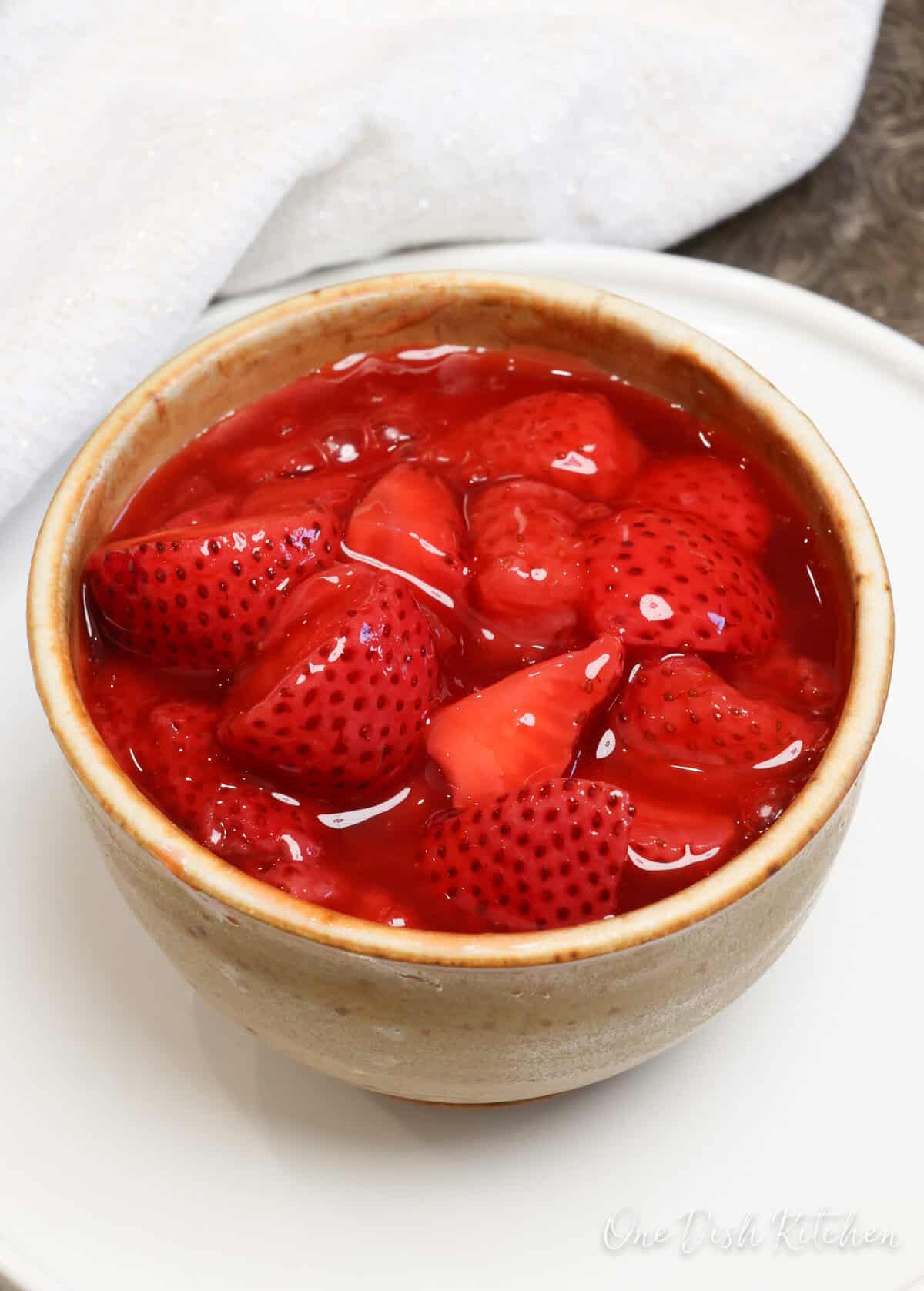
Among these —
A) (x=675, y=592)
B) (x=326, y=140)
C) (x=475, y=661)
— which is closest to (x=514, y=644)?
(x=475, y=661)

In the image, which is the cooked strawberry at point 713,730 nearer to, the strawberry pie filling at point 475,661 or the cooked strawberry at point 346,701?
the strawberry pie filling at point 475,661

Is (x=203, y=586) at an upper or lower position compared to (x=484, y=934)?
upper

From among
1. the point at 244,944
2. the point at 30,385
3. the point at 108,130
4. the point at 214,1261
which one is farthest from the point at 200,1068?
the point at 108,130

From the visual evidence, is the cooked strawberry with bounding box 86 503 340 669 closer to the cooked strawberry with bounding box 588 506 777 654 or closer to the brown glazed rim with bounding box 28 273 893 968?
the brown glazed rim with bounding box 28 273 893 968

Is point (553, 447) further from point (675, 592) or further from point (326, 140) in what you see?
point (326, 140)

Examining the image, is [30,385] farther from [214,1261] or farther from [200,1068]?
[214,1261]

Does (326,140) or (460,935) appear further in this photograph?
(326,140)
